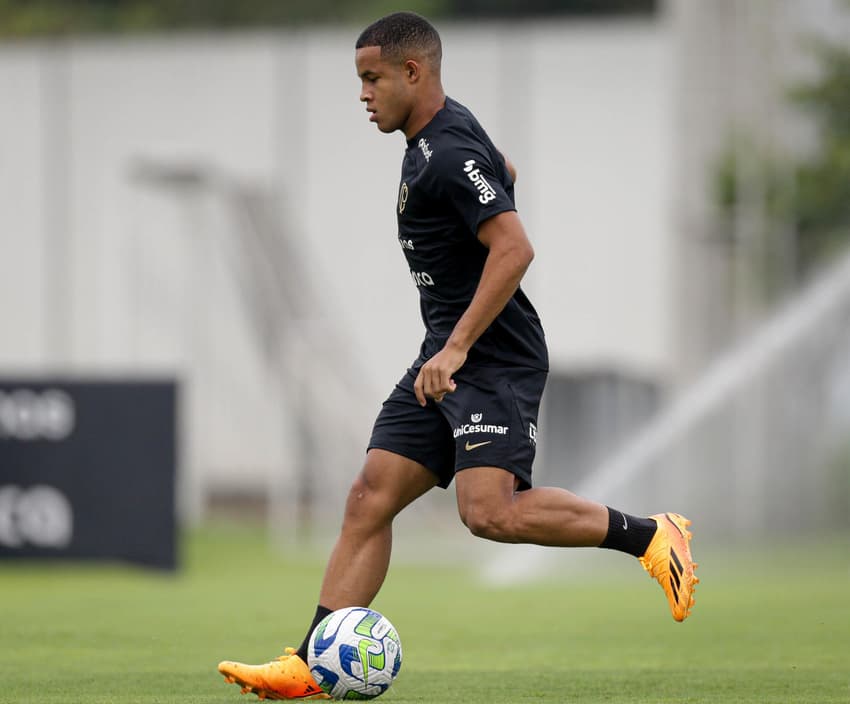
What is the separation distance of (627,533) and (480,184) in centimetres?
135

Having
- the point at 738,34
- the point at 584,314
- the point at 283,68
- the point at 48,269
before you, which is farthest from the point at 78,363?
the point at 738,34

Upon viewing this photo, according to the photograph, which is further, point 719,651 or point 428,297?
point 719,651

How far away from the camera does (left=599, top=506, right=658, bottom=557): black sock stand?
5.87 metres

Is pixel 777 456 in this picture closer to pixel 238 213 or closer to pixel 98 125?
pixel 238 213

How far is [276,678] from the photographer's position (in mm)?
5582

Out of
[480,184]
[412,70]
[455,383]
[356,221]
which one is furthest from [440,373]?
[356,221]

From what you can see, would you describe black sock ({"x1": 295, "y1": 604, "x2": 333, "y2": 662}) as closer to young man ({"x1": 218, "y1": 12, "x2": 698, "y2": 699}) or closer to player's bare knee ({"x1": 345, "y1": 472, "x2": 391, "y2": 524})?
young man ({"x1": 218, "y1": 12, "x2": 698, "y2": 699})

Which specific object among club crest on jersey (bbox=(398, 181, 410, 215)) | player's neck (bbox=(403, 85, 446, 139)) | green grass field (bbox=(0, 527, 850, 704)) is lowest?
green grass field (bbox=(0, 527, 850, 704))

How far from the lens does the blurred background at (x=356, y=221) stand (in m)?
17.9

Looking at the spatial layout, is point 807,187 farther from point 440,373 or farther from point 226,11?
point 226,11

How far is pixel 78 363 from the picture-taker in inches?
944

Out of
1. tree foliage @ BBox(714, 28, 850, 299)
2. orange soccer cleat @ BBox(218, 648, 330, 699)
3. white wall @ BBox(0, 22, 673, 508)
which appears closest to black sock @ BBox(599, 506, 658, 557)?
orange soccer cleat @ BBox(218, 648, 330, 699)

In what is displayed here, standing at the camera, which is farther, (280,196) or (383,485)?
(280,196)

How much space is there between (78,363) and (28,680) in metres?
18.2
